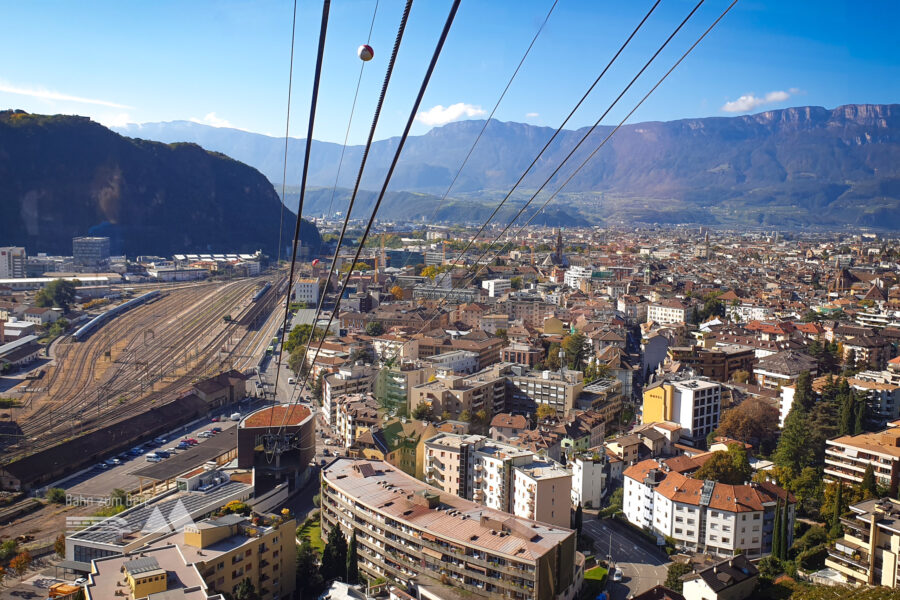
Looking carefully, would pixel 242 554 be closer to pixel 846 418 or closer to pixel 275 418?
pixel 275 418

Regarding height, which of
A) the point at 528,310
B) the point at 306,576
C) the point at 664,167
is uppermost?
the point at 664,167

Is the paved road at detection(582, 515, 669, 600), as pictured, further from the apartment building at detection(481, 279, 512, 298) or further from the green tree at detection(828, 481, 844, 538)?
the apartment building at detection(481, 279, 512, 298)

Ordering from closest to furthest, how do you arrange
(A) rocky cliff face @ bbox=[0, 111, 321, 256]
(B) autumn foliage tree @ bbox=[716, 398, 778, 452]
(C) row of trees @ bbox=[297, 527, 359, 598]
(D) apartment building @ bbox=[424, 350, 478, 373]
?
(C) row of trees @ bbox=[297, 527, 359, 598]
(B) autumn foliage tree @ bbox=[716, 398, 778, 452]
(D) apartment building @ bbox=[424, 350, 478, 373]
(A) rocky cliff face @ bbox=[0, 111, 321, 256]

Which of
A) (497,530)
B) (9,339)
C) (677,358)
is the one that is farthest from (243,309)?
(497,530)

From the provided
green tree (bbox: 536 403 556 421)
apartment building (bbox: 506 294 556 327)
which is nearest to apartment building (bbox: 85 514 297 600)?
green tree (bbox: 536 403 556 421)

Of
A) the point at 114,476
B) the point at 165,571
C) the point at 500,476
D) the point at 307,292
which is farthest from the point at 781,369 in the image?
the point at 307,292

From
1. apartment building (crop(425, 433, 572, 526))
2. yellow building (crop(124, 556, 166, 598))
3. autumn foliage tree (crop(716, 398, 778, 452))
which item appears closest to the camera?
yellow building (crop(124, 556, 166, 598))

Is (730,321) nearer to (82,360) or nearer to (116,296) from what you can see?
(82,360)
